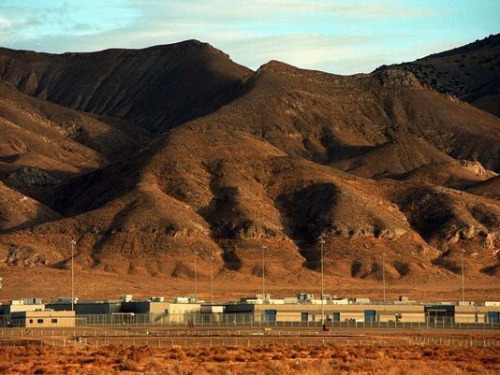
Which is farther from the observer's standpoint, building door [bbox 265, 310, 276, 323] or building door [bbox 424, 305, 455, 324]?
building door [bbox 265, 310, 276, 323]

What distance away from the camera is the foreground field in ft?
292

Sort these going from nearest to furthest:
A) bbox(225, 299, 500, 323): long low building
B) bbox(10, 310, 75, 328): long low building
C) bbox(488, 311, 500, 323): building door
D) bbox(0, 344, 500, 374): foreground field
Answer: bbox(0, 344, 500, 374): foreground field < bbox(10, 310, 75, 328): long low building < bbox(488, 311, 500, 323): building door < bbox(225, 299, 500, 323): long low building

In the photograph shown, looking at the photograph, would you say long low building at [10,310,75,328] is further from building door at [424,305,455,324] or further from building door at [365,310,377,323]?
building door at [424,305,455,324]

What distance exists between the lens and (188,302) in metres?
174

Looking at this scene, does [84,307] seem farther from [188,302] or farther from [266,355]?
[266,355]

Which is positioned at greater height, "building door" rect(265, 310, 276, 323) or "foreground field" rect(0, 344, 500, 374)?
"building door" rect(265, 310, 276, 323)

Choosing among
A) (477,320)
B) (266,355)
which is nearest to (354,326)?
(477,320)

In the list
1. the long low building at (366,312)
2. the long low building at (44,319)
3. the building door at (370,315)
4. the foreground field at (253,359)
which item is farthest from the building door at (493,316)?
the foreground field at (253,359)

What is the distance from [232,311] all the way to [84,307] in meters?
16.6

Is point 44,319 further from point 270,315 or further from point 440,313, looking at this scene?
point 440,313

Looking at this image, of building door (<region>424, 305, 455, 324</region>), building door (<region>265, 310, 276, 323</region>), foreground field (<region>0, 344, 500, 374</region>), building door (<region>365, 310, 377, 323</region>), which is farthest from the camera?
building door (<region>365, 310, 377, 323</region>)

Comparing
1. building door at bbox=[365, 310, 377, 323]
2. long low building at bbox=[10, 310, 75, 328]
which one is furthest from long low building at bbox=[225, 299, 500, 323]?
long low building at bbox=[10, 310, 75, 328]

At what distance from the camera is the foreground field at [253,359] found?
89.1m

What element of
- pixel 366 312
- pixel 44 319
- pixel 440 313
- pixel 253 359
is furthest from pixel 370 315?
pixel 253 359
